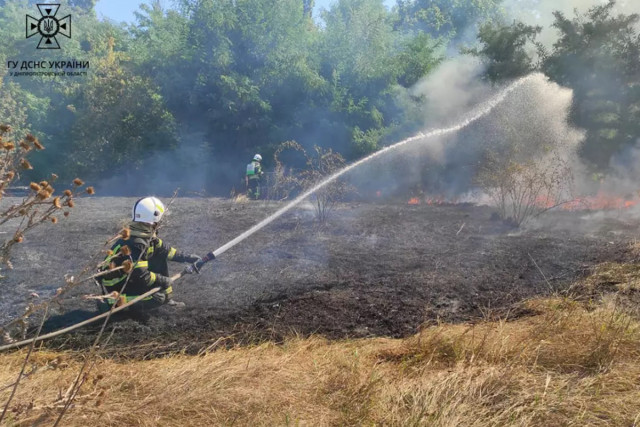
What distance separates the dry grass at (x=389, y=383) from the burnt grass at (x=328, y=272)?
0.64 meters

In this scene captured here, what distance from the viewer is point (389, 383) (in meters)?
3.10

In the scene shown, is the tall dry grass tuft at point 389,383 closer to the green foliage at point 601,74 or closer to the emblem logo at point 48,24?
the green foliage at point 601,74

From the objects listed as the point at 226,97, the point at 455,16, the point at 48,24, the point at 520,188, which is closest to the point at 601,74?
the point at 520,188

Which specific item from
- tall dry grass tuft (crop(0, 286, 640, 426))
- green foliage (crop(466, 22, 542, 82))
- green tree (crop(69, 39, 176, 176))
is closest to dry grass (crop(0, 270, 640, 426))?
tall dry grass tuft (crop(0, 286, 640, 426))

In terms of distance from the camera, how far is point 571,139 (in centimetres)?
1302

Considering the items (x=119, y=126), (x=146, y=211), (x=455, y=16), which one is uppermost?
(x=455, y=16)

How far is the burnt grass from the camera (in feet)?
15.3

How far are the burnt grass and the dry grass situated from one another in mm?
641

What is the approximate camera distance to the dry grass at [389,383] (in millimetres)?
2686

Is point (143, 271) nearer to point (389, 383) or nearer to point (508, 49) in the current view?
point (389, 383)

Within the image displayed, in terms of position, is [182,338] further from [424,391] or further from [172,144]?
[172,144]

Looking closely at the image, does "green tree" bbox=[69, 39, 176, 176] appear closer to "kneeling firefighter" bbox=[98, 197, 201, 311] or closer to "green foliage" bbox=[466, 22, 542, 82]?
"green foliage" bbox=[466, 22, 542, 82]

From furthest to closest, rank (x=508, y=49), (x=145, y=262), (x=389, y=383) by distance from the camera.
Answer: (x=508, y=49) → (x=145, y=262) → (x=389, y=383)

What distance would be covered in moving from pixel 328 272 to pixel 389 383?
10.6 ft
